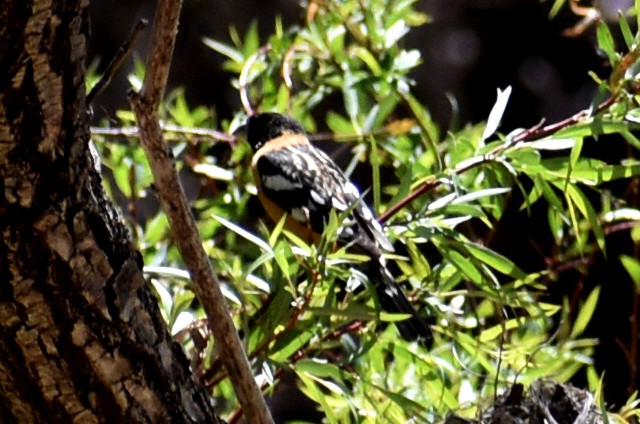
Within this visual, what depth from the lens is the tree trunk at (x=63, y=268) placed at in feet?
3.89

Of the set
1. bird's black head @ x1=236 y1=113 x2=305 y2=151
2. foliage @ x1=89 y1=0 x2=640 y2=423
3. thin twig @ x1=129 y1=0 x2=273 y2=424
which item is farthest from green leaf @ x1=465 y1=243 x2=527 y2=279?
bird's black head @ x1=236 y1=113 x2=305 y2=151

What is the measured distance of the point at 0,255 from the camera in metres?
1.24

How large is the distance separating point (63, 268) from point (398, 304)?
2.49ft

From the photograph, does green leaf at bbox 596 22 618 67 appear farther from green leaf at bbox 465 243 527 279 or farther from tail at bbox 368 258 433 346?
tail at bbox 368 258 433 346

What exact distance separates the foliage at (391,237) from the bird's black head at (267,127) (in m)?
0.04

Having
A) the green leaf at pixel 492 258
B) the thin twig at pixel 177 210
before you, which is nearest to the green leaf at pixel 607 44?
the green leaf at pixel 492 258

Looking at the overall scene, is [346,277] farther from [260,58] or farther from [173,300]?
[260,58]

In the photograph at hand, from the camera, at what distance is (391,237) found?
191 cm

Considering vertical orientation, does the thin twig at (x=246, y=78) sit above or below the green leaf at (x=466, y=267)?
above

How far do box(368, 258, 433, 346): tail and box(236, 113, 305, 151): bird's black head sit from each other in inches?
22.7

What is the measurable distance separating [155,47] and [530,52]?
3.42m

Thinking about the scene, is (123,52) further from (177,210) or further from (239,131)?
(239,131)

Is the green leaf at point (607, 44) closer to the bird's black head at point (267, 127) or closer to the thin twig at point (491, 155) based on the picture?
the thin twig at point (491, 155)

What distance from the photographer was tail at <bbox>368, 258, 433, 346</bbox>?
191cm
